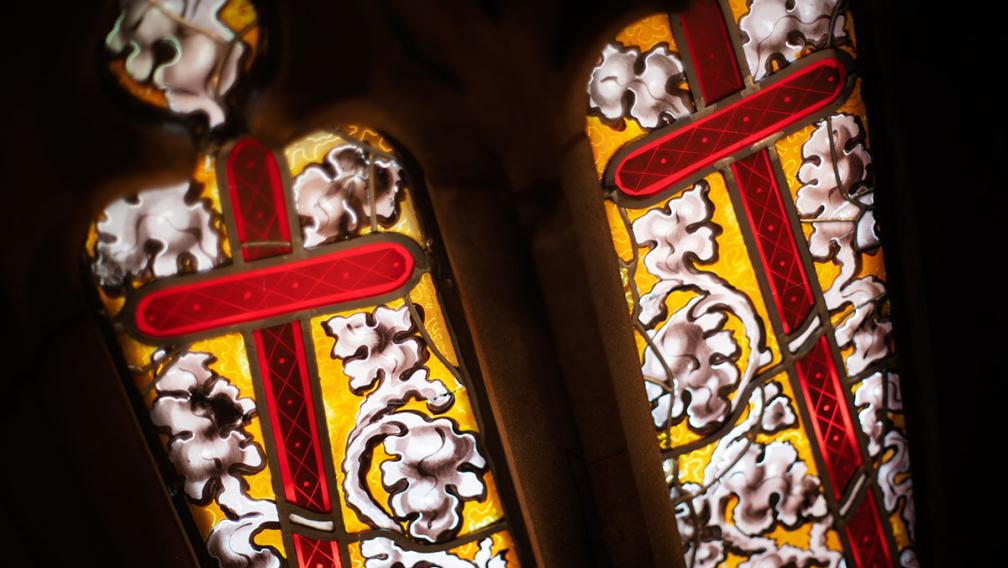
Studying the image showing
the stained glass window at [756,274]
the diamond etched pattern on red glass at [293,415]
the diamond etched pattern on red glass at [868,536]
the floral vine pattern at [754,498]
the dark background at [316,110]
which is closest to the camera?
the dark background at [316,110]

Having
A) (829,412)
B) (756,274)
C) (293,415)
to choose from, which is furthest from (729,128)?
(293,415)

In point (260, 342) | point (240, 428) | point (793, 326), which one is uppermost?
point (260, 342)

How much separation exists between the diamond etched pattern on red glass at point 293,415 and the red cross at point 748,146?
699 millimetres

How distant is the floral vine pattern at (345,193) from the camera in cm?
155

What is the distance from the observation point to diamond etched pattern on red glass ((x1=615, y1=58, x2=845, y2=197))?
1.69 m

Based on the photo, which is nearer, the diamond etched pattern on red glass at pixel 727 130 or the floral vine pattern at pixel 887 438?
the diamond etched pattern on red glass at pixel 727 130

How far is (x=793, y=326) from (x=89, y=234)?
1.40m

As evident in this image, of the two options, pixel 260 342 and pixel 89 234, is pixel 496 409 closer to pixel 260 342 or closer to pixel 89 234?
pixel 260 342

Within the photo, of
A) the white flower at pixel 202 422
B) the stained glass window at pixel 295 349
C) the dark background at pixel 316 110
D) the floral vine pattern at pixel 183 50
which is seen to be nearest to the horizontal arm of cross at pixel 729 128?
the dark background at pixel 316 110

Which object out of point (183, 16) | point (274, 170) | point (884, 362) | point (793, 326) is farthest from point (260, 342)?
point (884, 362)

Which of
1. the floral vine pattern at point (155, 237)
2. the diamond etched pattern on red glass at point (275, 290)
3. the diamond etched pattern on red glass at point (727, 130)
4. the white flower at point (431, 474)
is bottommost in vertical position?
the white flower at point (431, 474)

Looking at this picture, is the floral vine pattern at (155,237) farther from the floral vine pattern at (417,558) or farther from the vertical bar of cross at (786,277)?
the vertical bar of cross at (786,277)

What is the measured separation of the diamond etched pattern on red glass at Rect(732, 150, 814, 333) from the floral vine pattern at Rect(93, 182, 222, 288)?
105 centimetres

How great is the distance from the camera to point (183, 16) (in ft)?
4.63
